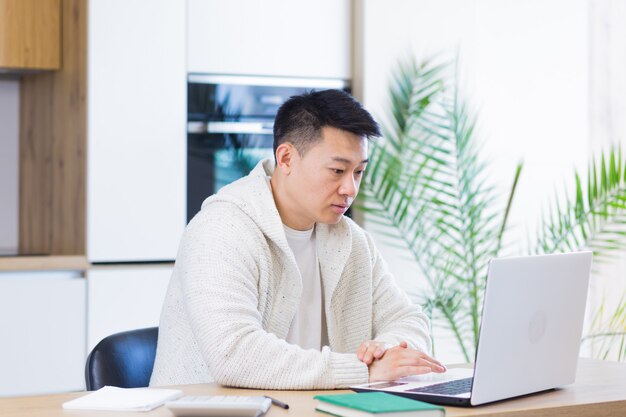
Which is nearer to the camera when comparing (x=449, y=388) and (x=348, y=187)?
(x=449, y=388)

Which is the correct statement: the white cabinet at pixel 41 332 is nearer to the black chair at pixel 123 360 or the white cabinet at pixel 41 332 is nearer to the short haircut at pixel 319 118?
the black chair at pixel 123 360

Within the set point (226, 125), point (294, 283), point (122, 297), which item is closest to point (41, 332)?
point (122, 297)

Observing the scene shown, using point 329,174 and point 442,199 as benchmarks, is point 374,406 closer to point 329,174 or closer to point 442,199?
point 329,174

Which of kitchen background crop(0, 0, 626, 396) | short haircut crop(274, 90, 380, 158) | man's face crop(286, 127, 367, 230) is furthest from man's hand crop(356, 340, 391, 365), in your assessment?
kitchen background crop(0, 0, 626, 396)

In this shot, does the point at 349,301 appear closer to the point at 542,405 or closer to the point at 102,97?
the point at 542,405

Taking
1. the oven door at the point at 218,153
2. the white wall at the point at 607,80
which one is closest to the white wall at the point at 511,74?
the white wall at the point at 607,80

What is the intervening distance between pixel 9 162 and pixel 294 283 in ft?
6.83

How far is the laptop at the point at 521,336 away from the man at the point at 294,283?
16 cm

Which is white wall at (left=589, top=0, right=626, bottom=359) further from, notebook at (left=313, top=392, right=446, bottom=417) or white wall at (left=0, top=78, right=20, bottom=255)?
notebook at (left=313, top=392, right=446, bottom=417)

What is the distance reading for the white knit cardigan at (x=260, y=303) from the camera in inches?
76.2

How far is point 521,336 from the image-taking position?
1793 mm

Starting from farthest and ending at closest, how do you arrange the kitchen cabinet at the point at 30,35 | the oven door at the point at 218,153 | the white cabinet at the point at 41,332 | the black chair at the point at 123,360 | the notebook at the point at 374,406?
1. the oven door at the point at 218,153
2. the kitchen cabinet at the point at 30,35
3. the white cabinet at the point at 41,332
4. the black chair at the point at 123,360
5. the notebook at the point at 374,406

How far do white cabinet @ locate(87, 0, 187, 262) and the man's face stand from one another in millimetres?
1417

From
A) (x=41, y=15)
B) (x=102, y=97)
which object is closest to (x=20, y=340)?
(x=102, y=97)
